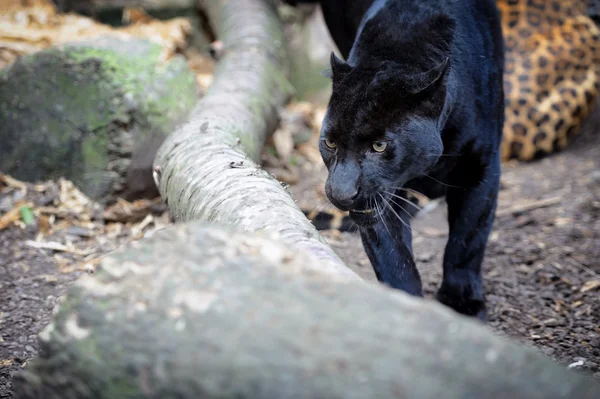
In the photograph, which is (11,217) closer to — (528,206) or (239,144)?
(239,144)

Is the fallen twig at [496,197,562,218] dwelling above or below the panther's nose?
below

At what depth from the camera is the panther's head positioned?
2.62 meters

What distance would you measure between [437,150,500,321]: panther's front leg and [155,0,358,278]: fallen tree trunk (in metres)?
1.07

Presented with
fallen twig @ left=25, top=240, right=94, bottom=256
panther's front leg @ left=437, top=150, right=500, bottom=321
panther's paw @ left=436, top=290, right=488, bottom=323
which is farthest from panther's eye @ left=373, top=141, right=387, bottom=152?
fallen twig @ left=25, top=240, right=94, bottom=256

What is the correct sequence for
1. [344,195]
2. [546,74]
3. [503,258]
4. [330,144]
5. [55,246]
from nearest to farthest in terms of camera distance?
1. [344,195]
2. [330,144]
3. [55,246]
4. [503,258]
5. [546,74]

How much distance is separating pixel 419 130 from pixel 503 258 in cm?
170

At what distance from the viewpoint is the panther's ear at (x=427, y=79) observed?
8.53ft

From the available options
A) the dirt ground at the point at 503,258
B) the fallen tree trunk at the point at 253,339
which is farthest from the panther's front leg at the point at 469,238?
the fallen tree trunk at the point at 253,339

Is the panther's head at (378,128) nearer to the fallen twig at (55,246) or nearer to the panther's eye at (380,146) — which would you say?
the panther's eye at (380,146)

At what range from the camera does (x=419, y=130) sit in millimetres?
2672

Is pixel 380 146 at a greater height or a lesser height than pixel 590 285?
greater

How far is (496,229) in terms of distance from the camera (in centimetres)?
448

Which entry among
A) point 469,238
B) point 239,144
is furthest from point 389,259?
point 239,144

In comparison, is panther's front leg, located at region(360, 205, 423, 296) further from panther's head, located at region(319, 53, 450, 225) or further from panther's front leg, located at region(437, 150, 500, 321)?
panther's front leg, located at region(437, 150, 500, 321)
